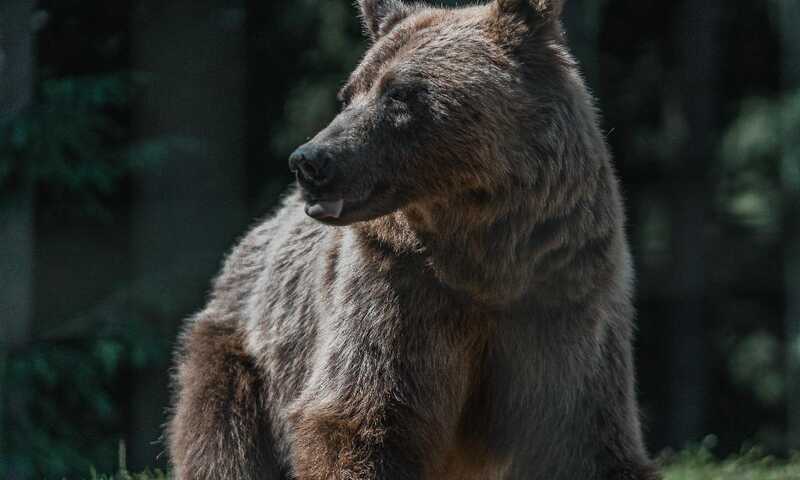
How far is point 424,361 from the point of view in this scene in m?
2.86

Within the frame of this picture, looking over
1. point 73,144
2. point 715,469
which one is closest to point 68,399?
point 73,144

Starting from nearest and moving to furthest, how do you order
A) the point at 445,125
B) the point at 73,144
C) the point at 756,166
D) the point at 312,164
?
the point at 312,164 → the point at 445,125 → the point at 73,144 → the point at 756,166

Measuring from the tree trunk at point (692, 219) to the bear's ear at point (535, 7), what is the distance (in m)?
4.31

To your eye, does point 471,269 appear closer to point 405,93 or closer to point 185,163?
point 405,93

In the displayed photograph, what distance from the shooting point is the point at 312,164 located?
267cm

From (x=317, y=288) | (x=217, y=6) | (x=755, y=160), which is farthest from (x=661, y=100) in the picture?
(x=317, y=288)

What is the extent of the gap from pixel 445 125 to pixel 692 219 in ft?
16.0

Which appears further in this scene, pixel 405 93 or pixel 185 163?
pixel 185 163

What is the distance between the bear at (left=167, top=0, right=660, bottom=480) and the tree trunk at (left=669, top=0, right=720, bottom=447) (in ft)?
13.8

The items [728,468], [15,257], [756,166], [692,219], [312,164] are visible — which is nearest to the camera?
[312,164]

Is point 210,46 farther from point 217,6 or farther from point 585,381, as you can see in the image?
point 585,381

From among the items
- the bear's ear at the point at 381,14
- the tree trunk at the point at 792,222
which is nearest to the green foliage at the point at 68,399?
the bear's ear at the point at 381,14

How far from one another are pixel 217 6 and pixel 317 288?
119 inches

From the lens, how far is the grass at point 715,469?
408cm
